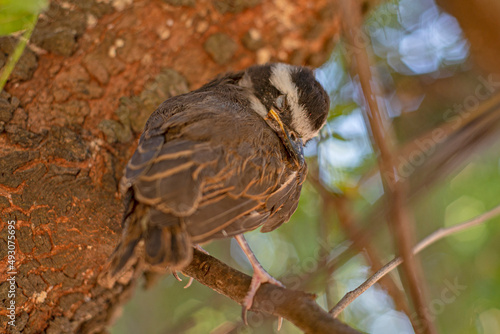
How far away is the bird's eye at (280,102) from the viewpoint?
2676 millimetres

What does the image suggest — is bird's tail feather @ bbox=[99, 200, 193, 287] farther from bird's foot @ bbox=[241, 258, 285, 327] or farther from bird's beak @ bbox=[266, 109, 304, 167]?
bird's beak @ bbox=[266, 109, 304, 167]

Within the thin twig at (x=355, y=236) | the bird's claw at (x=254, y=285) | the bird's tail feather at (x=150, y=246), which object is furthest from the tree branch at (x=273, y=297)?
the thin twig at (x=355, y=236)

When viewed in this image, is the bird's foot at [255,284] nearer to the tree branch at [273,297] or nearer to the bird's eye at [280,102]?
the tree branch at [273,297]

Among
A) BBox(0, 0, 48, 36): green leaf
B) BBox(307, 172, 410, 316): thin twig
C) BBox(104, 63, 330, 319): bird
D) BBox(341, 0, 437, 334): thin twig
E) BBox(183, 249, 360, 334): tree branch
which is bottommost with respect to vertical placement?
BBox(307, 172, 410, 316): thin twig

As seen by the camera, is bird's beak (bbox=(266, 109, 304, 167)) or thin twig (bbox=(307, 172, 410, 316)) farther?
thin twig (bbox=(307, 172, 410, 316))

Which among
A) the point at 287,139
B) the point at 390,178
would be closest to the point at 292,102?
the point at 287,139

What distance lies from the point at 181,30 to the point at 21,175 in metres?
1.34

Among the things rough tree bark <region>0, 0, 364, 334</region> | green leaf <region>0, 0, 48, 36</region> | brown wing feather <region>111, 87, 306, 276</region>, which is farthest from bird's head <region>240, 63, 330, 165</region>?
Answer: green leaf <region>0, 0, 48, 36</region>

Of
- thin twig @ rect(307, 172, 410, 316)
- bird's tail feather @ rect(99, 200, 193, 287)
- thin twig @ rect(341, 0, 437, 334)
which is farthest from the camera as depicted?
thin twig @ rect(307, 172, 410, 316)

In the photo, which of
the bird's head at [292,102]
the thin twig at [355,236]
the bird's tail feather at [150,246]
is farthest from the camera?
the thin twig at [355,236]

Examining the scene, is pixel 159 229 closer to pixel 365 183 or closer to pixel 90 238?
pixel 90 238

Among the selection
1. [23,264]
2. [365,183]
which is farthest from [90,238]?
[365,183]

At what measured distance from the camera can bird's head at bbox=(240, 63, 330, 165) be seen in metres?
2.60

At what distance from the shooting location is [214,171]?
6.40 ft
